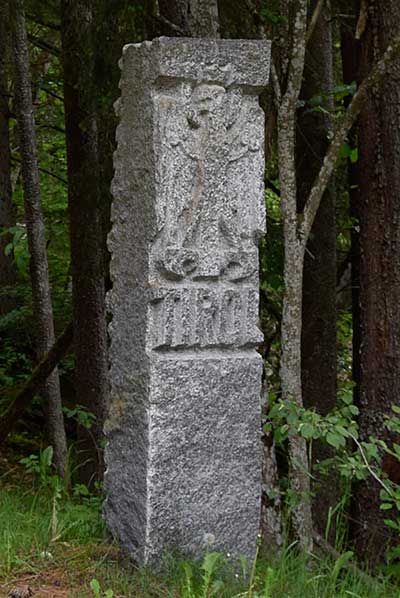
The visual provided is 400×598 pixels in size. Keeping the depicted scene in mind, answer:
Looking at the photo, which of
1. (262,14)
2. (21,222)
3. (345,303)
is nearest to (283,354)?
(262,14)

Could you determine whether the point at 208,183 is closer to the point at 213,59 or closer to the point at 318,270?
the point at 213,59

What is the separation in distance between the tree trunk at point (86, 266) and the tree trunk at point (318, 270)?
6.31ft

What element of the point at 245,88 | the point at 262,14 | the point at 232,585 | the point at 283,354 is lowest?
the point at 232,585

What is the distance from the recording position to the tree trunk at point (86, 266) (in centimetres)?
933

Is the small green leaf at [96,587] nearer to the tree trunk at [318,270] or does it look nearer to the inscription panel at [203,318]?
the inscription panel at [203,318]

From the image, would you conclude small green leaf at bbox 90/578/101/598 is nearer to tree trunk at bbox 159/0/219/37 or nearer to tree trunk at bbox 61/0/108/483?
tree trunk at bbox 159/0/219/37

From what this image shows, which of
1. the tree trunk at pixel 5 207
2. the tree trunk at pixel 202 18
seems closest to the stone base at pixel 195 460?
the tree trunk at pixel 202 18

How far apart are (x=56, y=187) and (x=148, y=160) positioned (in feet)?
37.7

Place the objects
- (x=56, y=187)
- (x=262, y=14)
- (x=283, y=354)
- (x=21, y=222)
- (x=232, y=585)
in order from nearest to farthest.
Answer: (x=232, y=585)
(x=283, y=354)
(x=262, y=14)
(x=56, y=187)
(x=21, y=222)

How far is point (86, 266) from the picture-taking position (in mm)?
9555

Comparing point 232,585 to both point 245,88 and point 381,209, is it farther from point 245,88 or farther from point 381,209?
point 381,209

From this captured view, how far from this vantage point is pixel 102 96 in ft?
26.1

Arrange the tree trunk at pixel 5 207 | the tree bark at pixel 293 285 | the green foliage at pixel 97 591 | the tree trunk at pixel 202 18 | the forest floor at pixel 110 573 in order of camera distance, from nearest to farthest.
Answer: the green foliage at pixel 97 591, the forest floor at pixel 110 573, the tree bark at pixel 293 285, the tree trunk at pixel 202 18, the tree trunk at pixel 5 207

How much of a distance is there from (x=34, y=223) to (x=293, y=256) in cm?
409
